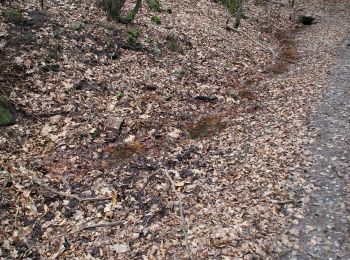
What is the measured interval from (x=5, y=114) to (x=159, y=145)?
351 cm

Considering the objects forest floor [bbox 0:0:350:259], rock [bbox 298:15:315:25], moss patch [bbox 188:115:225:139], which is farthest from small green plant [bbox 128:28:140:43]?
rock [bbox 298:15:315:25]

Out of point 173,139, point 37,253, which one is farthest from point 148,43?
point 37,253

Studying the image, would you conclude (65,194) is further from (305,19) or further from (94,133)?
(305,19)

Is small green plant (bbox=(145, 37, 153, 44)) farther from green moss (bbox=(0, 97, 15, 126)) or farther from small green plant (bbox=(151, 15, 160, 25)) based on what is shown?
green moss (bbox=(0, 97, 15, 126))

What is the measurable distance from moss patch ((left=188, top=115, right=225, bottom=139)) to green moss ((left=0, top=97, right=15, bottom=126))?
4180 mm

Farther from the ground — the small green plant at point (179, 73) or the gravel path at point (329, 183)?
the gravel path at point (329, 183)

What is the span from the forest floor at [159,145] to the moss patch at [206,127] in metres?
0.05

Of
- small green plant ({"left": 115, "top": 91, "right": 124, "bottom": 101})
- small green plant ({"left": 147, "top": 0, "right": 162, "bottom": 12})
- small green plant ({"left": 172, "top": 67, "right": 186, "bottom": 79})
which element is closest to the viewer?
small green plant ({"left": 115, "top": 91, "right": 124, "bottom": 101})

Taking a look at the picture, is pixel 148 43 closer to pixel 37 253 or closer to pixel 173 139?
pixel 173 139

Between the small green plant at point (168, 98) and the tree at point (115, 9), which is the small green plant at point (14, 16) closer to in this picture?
the tree at point (115, 9)

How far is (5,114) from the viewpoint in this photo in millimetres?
8000

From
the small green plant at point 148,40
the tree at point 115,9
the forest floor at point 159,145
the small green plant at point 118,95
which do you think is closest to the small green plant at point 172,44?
the forest floor at point 159,145

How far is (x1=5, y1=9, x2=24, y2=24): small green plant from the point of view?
10.4m

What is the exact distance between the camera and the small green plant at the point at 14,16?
10.4 metres
